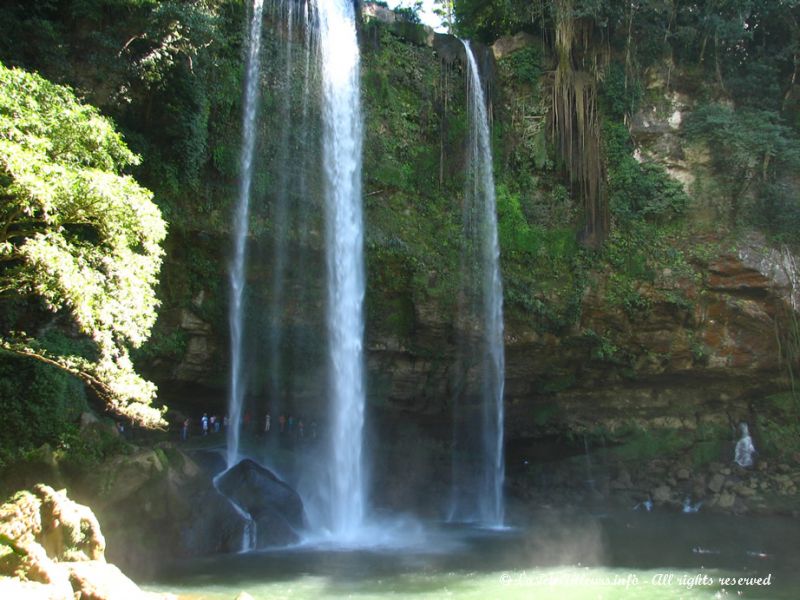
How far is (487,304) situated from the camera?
18594 mm

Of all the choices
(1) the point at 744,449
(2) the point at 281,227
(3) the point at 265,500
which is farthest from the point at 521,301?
(3) the point at 265,500

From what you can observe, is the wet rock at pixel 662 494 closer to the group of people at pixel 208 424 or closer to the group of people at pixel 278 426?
the group of people at pixel 278 426

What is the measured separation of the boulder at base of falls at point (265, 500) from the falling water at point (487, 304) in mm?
5792

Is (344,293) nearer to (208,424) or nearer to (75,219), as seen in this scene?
(208,424)

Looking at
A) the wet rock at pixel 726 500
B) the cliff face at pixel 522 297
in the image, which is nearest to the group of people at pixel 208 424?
the cliff face at pixel 522 297

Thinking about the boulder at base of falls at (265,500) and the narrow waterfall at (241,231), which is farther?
the narrow waterfall at (241,231)

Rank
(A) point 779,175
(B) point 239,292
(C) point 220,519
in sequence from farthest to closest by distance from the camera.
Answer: (A) point 779,175 → (B) point 239,292 → (C) point 220,519

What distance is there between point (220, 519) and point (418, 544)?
4293 mm

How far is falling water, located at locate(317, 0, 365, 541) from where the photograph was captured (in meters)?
17.1

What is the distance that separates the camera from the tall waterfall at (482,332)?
733 inches

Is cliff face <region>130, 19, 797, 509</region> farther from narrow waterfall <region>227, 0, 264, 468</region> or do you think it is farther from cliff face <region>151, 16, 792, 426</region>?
narrow waterfall <region>227, 0, 264, 468</region>

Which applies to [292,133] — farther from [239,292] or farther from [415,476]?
[415,476]

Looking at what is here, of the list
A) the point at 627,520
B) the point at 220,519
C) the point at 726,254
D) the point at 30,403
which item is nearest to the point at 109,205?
the point at 30,403

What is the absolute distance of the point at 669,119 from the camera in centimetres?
2131
